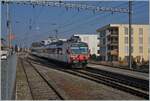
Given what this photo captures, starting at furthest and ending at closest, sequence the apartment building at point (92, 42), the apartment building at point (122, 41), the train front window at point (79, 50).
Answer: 1. the apartment building at point (92, 42)
2. the apartment building at point (122, 41)
3. the train front window at point (79, 50)

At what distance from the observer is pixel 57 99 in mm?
16328

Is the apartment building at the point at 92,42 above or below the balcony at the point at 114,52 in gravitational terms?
above

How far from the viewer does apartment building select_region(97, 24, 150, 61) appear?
96438 millimetres

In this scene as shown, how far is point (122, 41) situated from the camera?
97250 mm

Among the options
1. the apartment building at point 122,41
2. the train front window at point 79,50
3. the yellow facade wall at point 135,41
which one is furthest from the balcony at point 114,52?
the train front window at point 79,50

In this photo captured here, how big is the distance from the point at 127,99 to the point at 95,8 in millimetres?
28985

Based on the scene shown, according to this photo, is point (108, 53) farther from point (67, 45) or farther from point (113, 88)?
point (113, 88)

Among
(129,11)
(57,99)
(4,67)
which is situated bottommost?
(57,99)

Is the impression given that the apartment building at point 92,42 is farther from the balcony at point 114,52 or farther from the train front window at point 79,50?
the train front window at point 79,50

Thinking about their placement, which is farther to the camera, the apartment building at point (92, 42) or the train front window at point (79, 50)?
the apartment building at point (92, 42)

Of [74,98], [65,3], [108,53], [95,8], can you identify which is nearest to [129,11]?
[95,8]

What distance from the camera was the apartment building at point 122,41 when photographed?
9644 cm

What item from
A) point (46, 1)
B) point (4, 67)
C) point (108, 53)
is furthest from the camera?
point (108, 53)

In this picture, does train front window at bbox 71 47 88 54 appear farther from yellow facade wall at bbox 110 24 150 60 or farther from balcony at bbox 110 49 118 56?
yellow facade wall at bbox 110 24 150 60
